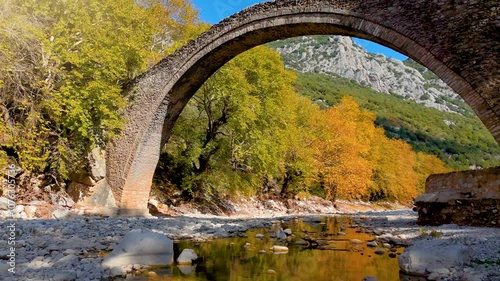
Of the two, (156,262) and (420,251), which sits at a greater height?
(420,251)

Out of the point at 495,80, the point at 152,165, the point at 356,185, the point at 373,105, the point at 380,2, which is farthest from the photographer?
the point at 373,105

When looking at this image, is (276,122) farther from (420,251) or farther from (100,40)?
(420,251)

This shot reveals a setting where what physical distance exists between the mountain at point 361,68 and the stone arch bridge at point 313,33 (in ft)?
223

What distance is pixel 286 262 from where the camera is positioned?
5.65 metres

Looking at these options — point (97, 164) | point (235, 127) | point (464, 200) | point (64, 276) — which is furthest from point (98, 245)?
point (235, 127)

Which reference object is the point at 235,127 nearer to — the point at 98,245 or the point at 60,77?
the point at 60,77

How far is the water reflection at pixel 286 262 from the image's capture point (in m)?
4.76

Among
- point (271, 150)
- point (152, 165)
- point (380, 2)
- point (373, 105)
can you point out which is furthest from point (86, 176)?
point (373, 105)

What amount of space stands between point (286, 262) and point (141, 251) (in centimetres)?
215

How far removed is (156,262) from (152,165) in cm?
720

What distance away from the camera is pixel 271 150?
14664 mm

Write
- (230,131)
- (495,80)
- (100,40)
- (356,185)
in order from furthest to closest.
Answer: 1. (356,185)
2. (230,131)
3. (100,40)
4. (495,80)

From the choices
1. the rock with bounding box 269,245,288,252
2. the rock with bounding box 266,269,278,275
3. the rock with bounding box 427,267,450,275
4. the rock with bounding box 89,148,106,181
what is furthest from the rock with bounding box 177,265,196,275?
the rock with bounding box 89,148,106,181

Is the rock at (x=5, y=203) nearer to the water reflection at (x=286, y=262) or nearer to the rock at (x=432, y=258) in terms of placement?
the water reflection at (x=286, y=262)
